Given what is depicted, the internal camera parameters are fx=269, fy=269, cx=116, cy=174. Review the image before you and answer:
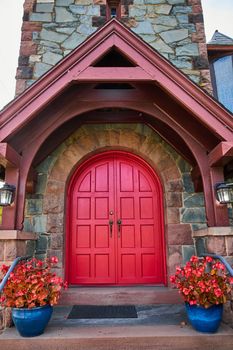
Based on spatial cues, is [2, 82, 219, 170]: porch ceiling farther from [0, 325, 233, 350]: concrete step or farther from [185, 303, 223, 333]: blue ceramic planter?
[0, 325, 233, 350]: concrete step

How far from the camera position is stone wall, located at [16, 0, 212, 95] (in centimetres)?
498

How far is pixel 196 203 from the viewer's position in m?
4.38

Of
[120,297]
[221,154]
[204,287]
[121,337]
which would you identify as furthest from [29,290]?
[221,154]

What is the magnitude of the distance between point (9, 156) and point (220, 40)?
17.6 feet

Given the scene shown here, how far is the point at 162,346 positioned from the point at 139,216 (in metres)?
2.16

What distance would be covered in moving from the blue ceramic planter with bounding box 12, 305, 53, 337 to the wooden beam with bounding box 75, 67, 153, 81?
273 centimetres

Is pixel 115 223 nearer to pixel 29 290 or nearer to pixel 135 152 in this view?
pixel 135 152

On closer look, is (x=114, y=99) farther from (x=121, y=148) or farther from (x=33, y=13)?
(x=33, y=13)

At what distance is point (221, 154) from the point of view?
325 cm

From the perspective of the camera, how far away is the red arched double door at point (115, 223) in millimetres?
4379

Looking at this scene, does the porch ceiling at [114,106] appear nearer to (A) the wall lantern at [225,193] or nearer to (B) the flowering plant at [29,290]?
(A) the wall lantern at [225,193]

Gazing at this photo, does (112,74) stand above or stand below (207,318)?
above

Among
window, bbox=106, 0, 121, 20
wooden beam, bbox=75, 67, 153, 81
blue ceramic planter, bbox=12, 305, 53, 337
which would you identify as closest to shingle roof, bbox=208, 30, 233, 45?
window, bbox=106, 0, 121, 20

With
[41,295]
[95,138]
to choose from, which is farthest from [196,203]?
[41,295]
